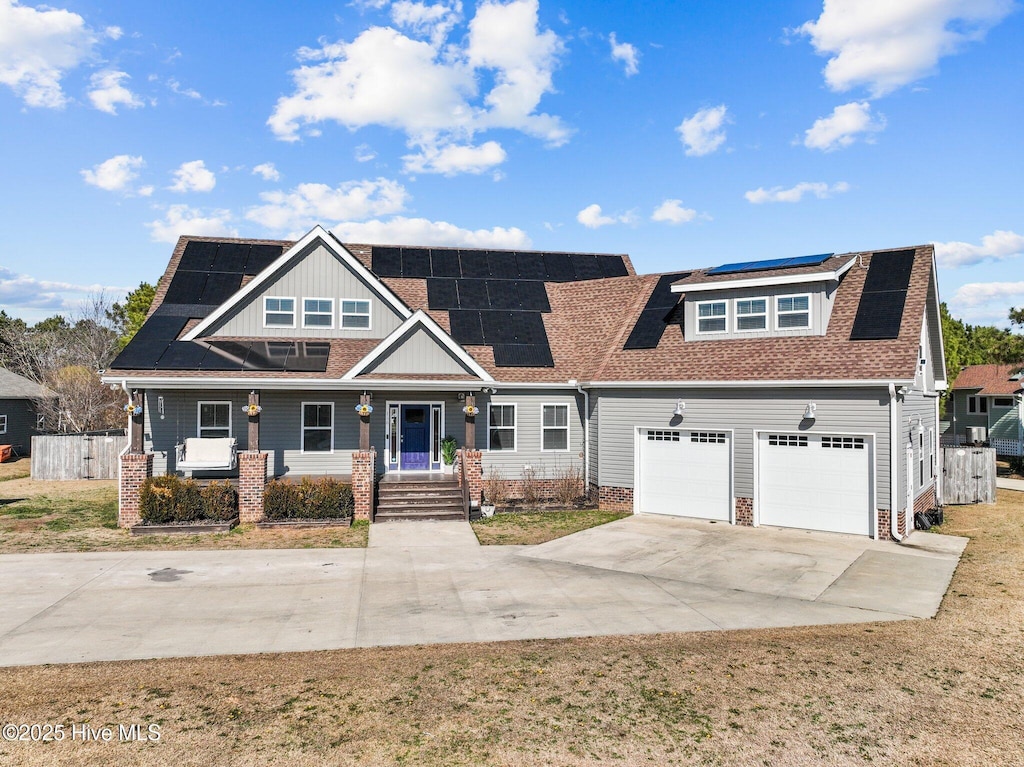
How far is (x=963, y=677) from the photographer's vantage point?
743cm

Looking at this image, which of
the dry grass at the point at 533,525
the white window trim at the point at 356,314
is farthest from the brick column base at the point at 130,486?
the dry grass at the point at 533,525

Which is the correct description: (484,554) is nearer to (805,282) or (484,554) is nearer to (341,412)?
(341,412)

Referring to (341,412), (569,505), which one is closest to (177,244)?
(341,412)

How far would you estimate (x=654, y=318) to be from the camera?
1959 centimetres

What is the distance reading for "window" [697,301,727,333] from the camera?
17.7 m

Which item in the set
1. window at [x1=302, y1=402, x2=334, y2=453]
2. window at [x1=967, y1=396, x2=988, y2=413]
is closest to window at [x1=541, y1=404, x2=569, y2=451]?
window at [x1=302, y1=402, x2=334, y2=453]

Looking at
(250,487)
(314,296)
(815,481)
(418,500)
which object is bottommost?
(418,500)

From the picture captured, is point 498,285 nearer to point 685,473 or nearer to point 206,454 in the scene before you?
point 685,473

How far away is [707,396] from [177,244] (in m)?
18.1

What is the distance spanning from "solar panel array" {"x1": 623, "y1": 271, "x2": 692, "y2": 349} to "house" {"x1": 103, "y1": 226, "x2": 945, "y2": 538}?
74mm

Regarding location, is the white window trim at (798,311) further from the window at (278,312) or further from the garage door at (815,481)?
the window at (278,312)

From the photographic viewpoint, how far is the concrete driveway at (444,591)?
8.73 meters

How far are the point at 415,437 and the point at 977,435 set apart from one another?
32.5 m

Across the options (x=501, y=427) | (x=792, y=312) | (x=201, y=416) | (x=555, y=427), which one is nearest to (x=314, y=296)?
(x=201, y=416)
